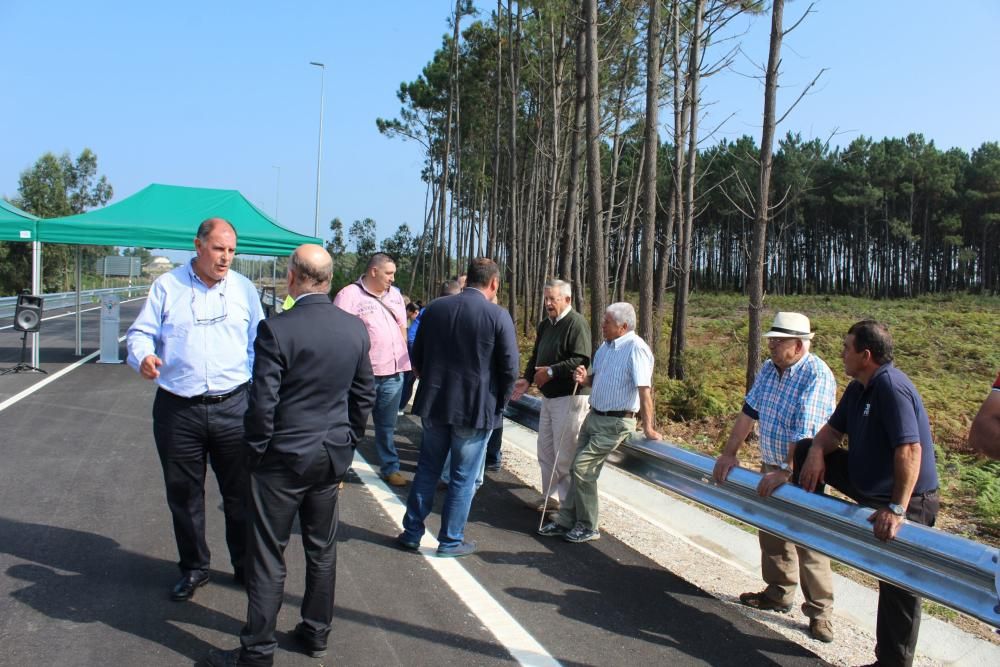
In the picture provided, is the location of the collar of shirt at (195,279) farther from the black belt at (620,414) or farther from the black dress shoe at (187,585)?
the black belt at (620,414)

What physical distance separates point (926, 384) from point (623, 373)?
15.2m

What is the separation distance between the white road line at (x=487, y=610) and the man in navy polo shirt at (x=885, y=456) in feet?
5.43

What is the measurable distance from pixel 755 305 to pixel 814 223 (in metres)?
69.2

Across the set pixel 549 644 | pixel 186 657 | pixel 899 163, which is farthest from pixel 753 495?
pixel 899 163

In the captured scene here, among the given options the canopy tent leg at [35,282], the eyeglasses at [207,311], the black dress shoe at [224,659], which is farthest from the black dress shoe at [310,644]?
the canopy tent leg at [35,282]

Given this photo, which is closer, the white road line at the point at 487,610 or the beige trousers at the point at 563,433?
the white road line at the point at 487,610

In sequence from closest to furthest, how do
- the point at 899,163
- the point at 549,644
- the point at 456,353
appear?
the point at 549,644, the point at 456,353, the point at 899,163

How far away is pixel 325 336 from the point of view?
372 cm

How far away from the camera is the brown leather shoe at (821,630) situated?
4.21 m

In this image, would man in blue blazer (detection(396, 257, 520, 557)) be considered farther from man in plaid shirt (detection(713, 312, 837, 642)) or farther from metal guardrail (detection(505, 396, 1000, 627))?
man in plaid shirt (detection(713, 312, 837, 642))

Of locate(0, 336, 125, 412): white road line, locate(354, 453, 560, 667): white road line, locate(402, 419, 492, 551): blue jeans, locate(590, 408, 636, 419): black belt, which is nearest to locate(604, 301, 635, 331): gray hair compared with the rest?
locate(590, 408, 636, 419): black belt

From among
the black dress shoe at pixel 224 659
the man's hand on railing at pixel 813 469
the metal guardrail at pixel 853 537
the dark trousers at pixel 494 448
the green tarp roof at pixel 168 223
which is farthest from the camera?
the green tarp roof at pixel 168 223

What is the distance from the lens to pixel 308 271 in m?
3.80

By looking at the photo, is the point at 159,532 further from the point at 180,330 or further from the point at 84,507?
the point at 180,330
